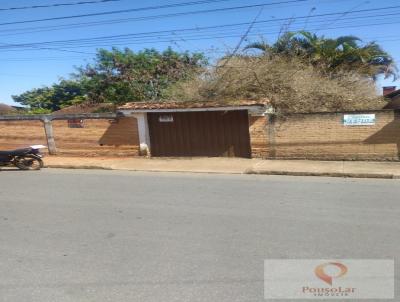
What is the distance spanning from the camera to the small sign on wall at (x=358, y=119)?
13531 mm

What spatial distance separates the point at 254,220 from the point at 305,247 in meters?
1.47

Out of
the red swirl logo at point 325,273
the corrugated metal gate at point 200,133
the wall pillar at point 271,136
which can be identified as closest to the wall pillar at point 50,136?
the corrugated metal gate at point 200,133

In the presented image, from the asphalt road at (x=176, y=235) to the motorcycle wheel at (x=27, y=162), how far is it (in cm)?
406

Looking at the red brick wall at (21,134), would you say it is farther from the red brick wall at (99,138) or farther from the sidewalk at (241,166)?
the sidewalk at (241,166)

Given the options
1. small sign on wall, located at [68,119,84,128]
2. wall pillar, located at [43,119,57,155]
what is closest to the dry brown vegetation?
small sign on wall, located at [68,119,84,128]

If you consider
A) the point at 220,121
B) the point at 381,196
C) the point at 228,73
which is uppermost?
the point at 228,73

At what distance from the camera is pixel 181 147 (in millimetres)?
16031

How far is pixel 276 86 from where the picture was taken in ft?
53.7

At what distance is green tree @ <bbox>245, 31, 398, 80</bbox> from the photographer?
1953 cm

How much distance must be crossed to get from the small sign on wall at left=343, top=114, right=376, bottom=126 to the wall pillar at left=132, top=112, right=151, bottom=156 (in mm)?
6794

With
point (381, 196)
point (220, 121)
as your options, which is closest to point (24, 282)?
point (381, 196)

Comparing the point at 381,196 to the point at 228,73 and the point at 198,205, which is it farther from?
the point at 228,73

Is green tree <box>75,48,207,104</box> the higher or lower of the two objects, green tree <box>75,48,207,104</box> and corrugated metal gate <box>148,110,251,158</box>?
the higher

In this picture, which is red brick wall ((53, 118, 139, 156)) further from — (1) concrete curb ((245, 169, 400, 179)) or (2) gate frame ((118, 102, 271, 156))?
(1) concrete curb ((245, 169, 400, 179))
